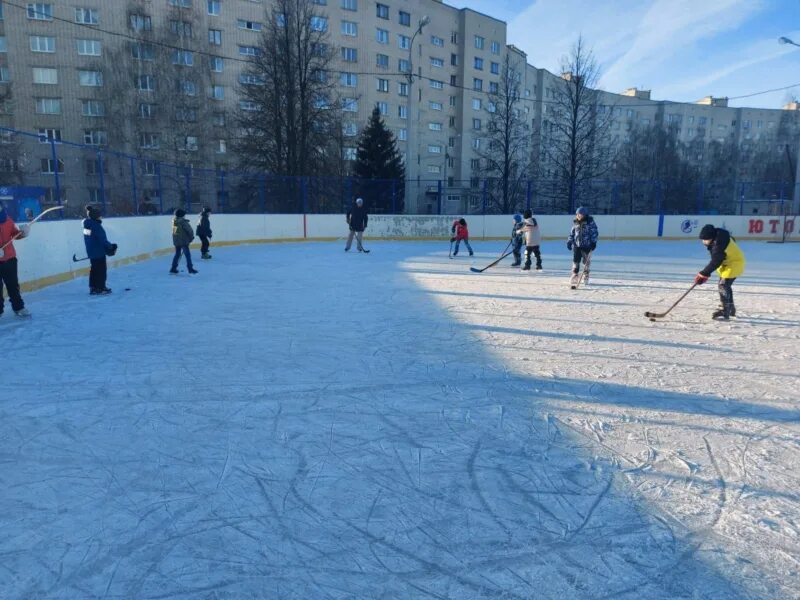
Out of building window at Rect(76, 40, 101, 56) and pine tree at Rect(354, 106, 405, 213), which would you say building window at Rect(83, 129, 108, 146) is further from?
pine tree at Rect(354, 106, 405, 213)

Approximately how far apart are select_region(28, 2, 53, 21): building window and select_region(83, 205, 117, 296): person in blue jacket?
110ft

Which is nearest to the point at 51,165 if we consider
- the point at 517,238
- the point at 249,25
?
the point at 517,238

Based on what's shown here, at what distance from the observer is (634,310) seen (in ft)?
23.4

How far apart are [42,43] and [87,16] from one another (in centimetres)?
327

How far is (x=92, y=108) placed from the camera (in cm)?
3312

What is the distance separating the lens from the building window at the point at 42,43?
32156mm

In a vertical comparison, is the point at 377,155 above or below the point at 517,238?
above

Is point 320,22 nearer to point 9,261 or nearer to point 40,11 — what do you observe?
point 40,11

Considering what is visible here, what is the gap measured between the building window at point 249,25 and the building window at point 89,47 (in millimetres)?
9236

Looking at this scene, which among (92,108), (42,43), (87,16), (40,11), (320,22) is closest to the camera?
(40,11)

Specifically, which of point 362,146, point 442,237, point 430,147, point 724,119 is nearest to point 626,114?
point 724,119

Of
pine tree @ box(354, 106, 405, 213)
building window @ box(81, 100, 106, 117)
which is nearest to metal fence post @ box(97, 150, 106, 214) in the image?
pine tree @ box(354, 106, 405, 213)

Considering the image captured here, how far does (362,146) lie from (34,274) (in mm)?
24887

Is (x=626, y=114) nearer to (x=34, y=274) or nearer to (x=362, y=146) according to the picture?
(x=362, y=146)
